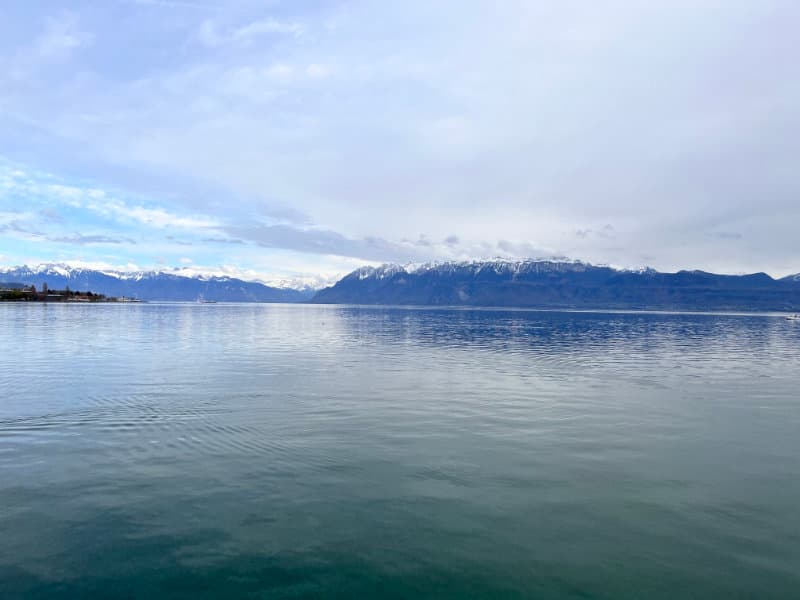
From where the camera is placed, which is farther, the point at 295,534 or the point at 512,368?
the point at 512,368

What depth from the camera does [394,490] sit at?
60.4ft

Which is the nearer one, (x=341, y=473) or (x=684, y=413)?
(x=341, y=473)

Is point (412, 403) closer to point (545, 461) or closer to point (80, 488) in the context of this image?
point (545, 461)

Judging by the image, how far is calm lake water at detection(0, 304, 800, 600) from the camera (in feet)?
42.3

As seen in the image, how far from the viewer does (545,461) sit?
22016mm

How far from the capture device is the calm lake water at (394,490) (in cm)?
1288

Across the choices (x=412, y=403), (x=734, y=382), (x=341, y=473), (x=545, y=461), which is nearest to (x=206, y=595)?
(x=341, y=473)

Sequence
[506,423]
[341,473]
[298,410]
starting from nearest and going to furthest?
[341,473], [506,423], [298,410]

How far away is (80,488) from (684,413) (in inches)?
1271

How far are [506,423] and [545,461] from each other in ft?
22.3

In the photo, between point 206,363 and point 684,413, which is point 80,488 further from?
point 206,363

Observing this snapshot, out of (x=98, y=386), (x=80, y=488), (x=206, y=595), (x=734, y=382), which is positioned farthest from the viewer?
(x=734, y=382)

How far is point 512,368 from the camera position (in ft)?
169

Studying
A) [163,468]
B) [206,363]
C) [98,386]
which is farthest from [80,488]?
[206,363]
